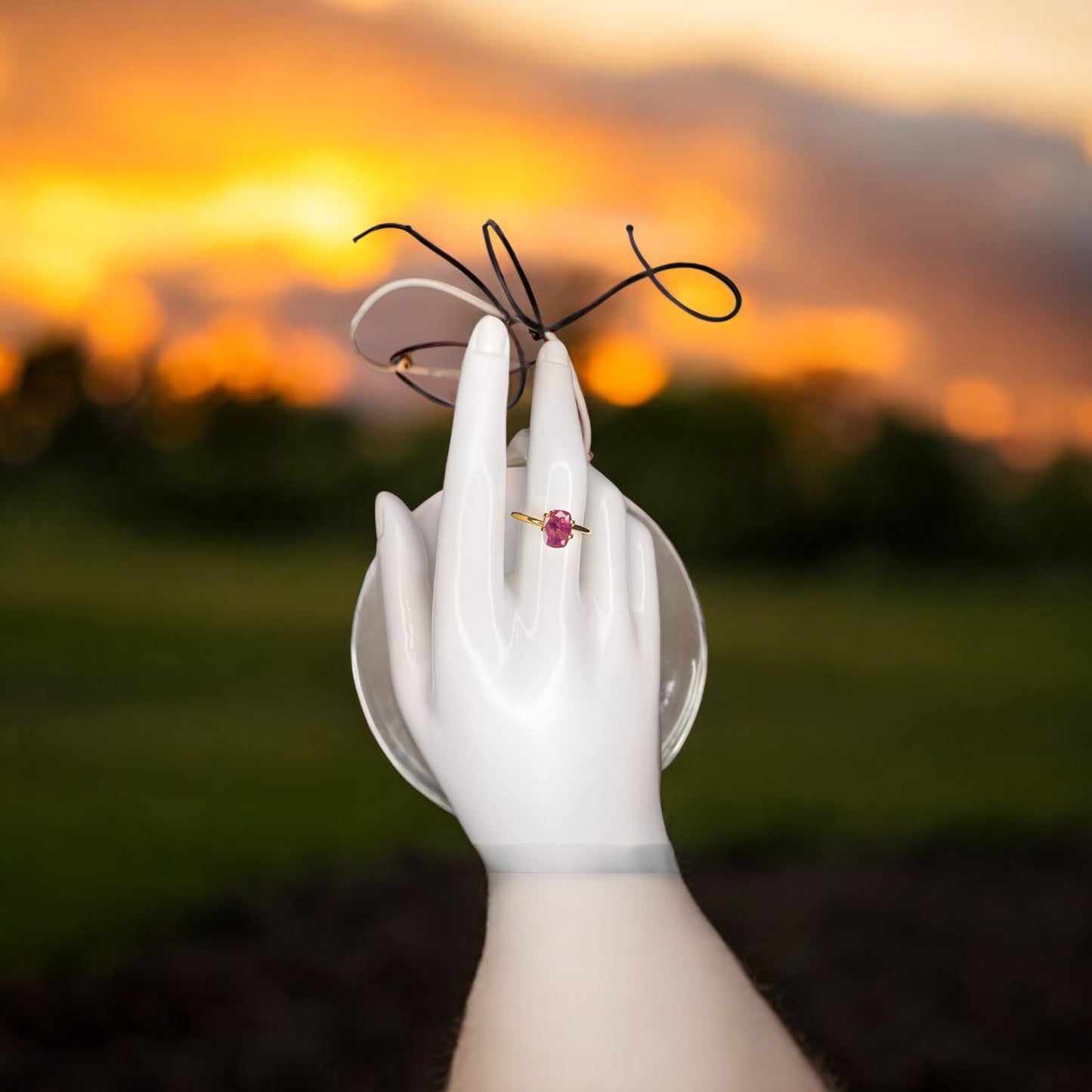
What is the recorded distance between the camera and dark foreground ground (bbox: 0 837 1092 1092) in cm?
242

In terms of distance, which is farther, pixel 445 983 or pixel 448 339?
pixel 445 983

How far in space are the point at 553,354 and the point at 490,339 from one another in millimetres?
57

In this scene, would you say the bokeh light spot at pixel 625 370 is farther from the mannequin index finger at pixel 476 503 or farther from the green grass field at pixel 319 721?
the mannequin index finger at pixel 476 503

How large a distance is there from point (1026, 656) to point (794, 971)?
1.53m

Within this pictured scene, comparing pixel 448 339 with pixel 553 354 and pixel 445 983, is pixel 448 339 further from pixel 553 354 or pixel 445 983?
pixel 445 983

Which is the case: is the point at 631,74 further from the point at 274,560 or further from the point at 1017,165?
the point at 274,560

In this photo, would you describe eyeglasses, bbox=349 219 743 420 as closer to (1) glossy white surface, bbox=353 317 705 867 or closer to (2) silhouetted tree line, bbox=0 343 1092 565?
(1) glossy white surface, bbox=353 317 705 867

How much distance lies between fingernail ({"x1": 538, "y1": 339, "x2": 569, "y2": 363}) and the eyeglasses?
0.02 meters

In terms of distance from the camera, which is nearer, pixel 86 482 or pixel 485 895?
pixel 485 895

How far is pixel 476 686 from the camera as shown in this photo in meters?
0.76

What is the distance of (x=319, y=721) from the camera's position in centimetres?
346

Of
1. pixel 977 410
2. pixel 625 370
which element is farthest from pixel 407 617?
pixel 977 410

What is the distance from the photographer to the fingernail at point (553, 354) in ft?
2.68

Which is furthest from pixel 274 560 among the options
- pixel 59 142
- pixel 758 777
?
pixel 758 777
